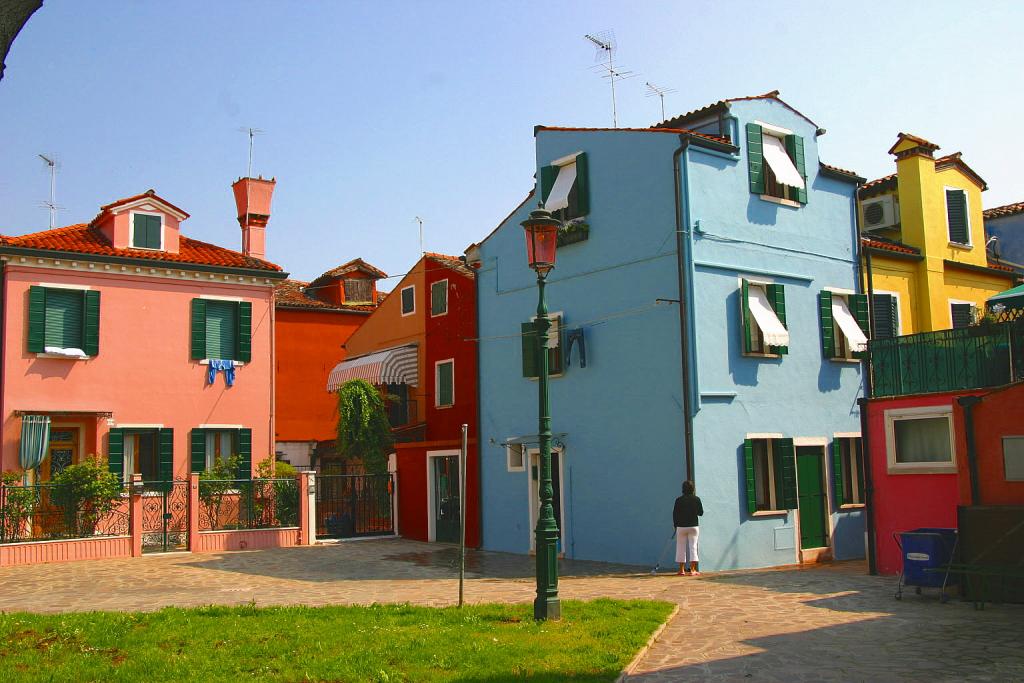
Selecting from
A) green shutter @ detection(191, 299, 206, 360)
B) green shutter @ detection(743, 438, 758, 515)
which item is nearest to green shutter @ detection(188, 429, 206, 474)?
green shutter @ detection(191, 299, 206, 360)

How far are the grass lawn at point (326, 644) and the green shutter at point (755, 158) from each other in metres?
10.5

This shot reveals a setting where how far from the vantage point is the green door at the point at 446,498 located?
79.1ft

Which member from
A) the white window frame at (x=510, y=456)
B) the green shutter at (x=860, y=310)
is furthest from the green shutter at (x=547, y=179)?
the green shutter at (x=860, y=310)

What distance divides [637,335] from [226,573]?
30.0 ft

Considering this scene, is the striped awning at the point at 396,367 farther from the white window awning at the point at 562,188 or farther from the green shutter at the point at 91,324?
the white window awning at the point at 562,188

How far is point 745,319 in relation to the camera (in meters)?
19.1

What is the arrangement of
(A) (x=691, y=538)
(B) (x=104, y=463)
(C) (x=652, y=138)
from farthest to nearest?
(B) (x=104, y=463) < (C) (x=652, y=138) < (A) (x=691, y=538)

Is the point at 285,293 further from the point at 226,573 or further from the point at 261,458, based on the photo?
the point at 226,573

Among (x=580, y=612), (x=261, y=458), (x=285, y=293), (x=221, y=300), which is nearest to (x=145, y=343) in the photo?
(x=221, y=300)

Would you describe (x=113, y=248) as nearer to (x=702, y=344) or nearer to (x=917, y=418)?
(x=702, y=344)

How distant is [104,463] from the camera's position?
2223 cm

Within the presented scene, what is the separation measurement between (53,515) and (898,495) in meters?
17.1

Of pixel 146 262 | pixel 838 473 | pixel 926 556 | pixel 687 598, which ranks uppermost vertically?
pixel 146 262

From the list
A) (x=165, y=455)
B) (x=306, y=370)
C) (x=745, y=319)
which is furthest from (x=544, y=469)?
(x=306, y=370)
